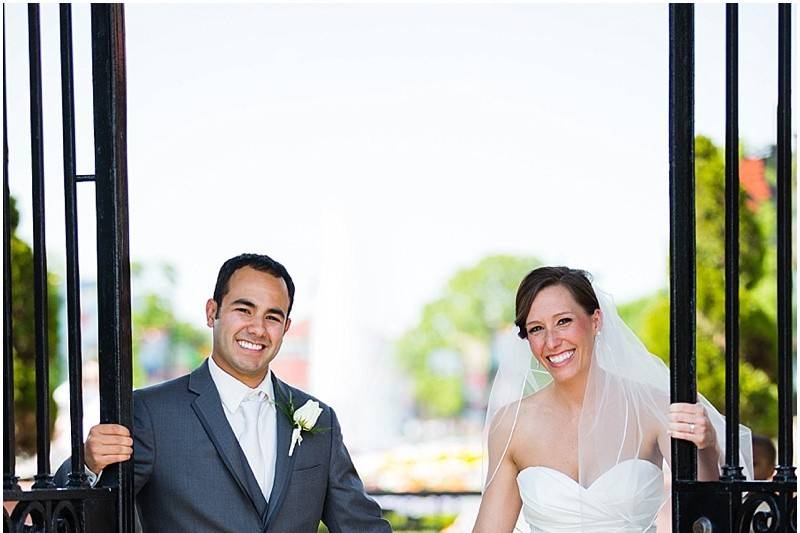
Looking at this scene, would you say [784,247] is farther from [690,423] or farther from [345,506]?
[345,506]

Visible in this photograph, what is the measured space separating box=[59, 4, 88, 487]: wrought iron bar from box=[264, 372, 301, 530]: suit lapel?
2.56ft

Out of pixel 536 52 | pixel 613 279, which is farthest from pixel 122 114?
pixel 613 279

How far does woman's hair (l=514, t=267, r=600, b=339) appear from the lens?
422cm

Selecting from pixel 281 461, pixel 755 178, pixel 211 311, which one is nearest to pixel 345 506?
pixel 281 461

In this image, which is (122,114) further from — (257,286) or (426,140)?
(426,140)

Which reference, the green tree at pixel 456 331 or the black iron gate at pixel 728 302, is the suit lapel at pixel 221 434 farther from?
the green tree at pixel 456 331

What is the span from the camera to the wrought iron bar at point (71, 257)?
10.3ft

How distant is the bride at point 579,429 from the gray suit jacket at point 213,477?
1.89ft

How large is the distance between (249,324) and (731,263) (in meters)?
1.59

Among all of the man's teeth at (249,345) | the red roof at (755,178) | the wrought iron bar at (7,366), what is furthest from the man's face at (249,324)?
the red roof at (755,178)

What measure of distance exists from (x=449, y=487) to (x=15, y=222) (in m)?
3.91

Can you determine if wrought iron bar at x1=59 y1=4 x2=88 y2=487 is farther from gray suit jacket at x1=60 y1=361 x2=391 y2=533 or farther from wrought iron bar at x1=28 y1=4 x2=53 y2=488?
gray suit jacket at x1=60 y1=361 x2=391 y2=533

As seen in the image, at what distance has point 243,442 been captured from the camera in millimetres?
3953

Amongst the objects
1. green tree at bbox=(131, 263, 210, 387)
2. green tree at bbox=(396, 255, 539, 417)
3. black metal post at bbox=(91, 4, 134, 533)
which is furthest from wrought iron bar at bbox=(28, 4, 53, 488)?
green tree at bbox=(396, 255, 539, 417)
